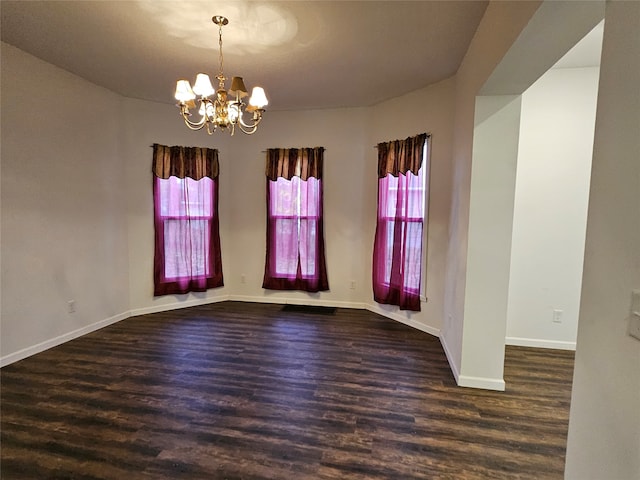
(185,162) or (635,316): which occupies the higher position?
(185,162)

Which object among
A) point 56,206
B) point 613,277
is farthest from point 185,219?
point 613,277

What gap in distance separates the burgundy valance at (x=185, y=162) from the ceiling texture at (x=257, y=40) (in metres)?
0.81

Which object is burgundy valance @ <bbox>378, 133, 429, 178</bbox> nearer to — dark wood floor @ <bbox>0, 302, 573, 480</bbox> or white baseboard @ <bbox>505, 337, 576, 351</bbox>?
dark wood floor @ <bbox>0, 302, 573, 480</bbox>

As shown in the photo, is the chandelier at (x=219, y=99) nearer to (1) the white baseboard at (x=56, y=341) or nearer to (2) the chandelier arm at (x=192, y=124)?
(2) the chandelier arm at (x=192, y=124)

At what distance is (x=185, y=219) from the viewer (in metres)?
4.36

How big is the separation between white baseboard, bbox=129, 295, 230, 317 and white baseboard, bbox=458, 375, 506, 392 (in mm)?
3489

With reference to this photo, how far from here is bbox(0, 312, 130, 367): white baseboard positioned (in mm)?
2829

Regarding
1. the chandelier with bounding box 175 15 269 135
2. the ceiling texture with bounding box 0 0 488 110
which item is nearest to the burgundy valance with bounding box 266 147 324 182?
the ceiling texture with bounding box 0 0 488 110

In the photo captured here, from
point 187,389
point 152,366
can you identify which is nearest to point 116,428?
point 187,389

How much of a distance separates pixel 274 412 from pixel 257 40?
282cm

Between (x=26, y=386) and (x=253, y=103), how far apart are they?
2790mm

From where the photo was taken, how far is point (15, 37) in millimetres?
2600

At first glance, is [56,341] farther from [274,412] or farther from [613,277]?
[613,277]

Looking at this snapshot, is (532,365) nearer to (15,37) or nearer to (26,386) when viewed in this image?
(26,386)
